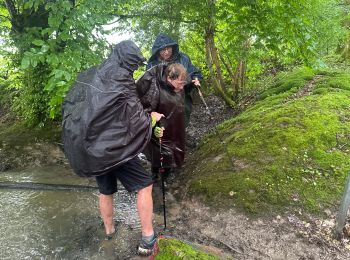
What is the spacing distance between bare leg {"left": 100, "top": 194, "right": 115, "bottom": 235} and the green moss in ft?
3.06

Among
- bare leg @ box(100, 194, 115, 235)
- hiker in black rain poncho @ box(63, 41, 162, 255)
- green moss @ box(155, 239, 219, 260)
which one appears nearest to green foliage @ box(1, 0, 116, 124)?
hiker in black rain poncho @ box(63, 41, 162, 255)

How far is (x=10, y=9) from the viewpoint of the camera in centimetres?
599

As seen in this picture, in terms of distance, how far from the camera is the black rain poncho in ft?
10.7

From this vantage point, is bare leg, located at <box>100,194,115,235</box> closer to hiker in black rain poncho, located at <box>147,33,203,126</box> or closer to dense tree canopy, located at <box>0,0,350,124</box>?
dense tree canopy, located at <box>0,0,350,124</box>

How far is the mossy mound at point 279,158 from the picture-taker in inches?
167

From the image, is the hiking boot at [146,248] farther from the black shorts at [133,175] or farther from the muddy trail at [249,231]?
the black shorts at [133,175]

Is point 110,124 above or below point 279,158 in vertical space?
above

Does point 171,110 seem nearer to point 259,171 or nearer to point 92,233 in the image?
point 259,171

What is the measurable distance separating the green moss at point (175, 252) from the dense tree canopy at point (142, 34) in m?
2.21

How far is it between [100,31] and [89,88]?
201cm

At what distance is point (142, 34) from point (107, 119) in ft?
16.4

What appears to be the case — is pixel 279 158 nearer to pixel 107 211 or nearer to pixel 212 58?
pixel 107 211

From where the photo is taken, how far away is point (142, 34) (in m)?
7.78

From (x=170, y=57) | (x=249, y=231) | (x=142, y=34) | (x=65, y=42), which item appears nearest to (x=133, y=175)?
(x=249, y=231)
